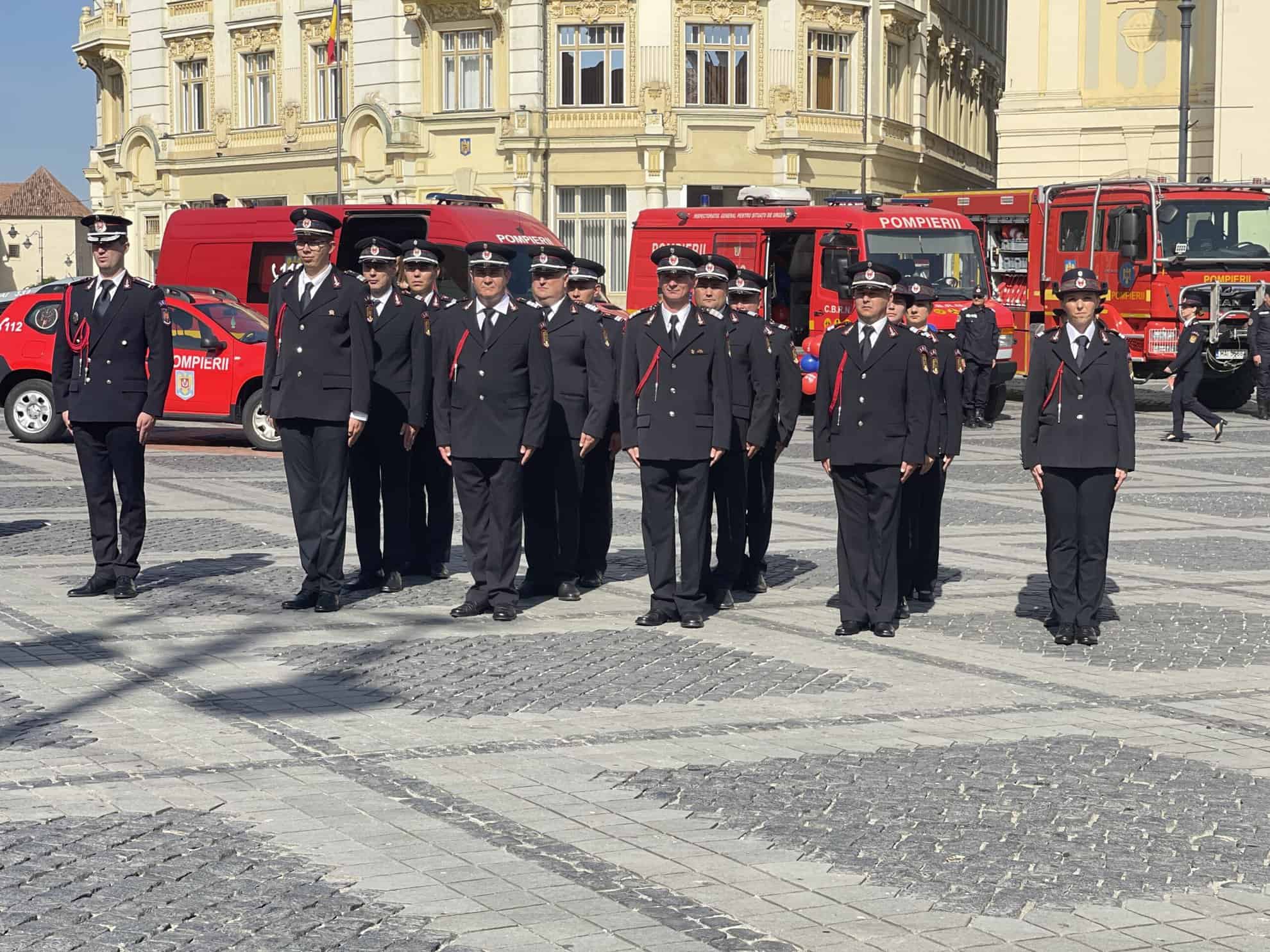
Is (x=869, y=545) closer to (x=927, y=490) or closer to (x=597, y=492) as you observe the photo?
(x=927, y=490)

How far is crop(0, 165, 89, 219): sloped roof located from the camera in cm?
11400

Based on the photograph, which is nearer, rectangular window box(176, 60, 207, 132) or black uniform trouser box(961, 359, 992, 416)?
black uniform trouser box(961, 359, 992, 416)

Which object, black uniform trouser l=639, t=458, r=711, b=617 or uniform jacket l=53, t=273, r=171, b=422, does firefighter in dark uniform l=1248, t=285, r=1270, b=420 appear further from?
uniform jacket l=53, t=273, r=171, b=422

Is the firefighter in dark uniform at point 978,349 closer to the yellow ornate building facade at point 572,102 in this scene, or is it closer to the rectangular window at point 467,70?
the yellow ornate building facade at point 572,102

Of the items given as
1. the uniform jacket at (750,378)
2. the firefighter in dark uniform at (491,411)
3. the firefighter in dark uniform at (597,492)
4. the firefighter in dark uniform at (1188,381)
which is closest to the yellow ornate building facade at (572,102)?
the firefighter in dark uniform at (1188,381)

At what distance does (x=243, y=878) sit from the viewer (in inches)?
225

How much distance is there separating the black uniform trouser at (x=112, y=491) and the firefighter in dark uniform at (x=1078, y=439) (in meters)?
4.85

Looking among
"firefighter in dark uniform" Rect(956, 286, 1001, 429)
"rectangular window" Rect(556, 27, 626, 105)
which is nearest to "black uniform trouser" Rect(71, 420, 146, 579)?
"firefighter in dark uniform" Rect(956, 286, 1001, 429)

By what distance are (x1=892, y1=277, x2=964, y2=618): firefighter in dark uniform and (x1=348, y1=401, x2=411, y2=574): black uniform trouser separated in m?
2.90

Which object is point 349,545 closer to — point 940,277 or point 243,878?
point 243,878

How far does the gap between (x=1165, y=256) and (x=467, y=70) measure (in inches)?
883

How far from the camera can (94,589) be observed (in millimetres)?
11102

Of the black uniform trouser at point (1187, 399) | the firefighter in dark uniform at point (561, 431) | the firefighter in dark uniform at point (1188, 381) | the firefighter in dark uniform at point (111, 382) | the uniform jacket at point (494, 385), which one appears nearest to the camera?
the uniform jacket at point (494, 385)

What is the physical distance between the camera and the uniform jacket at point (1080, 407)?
10312mm
